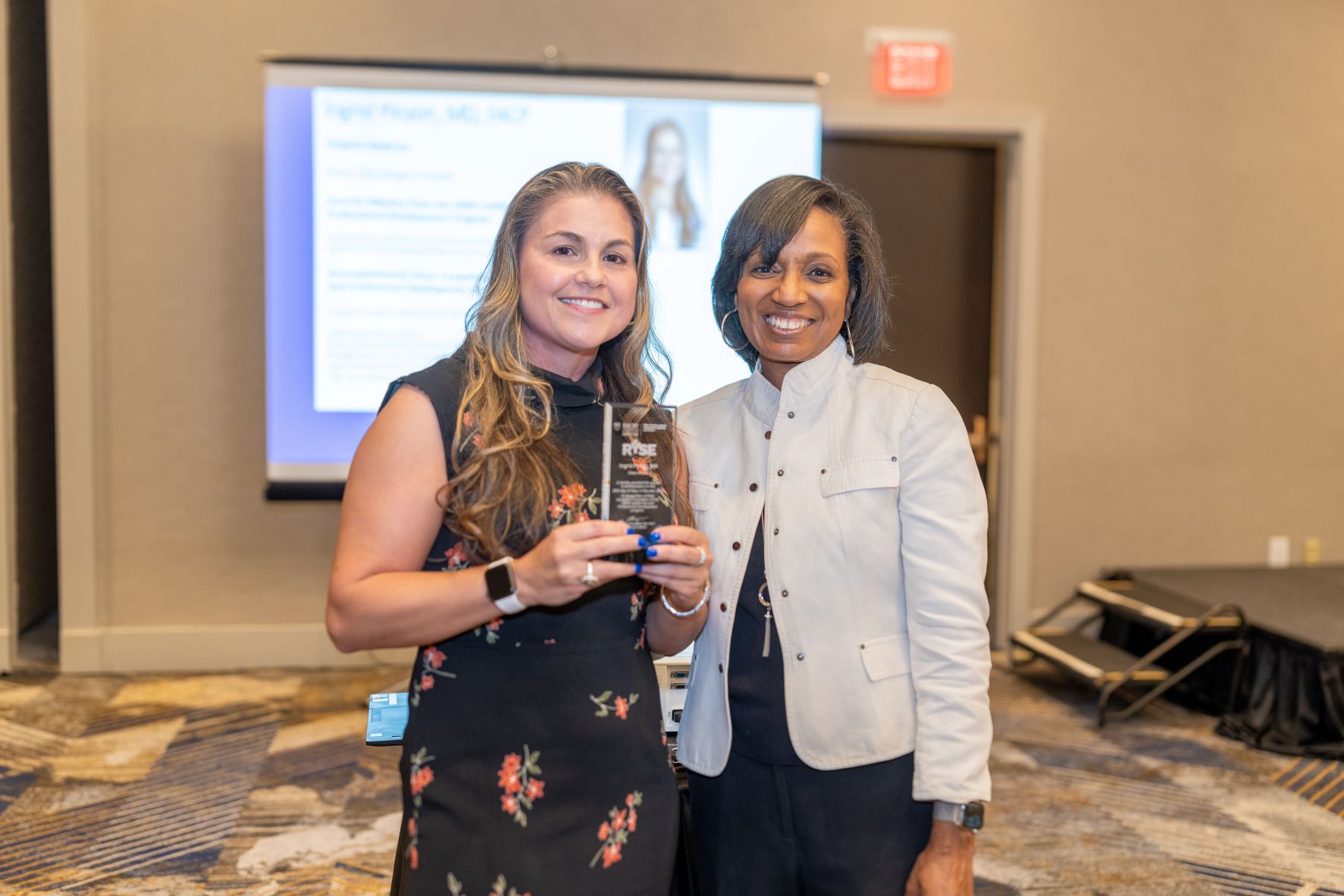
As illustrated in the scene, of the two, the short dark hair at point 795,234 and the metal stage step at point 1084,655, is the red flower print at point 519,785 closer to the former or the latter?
the short dark hair at point 795,234

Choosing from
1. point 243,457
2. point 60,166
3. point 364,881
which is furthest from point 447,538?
point 60,166

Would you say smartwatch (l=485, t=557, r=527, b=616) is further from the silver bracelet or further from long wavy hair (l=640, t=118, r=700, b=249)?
long wavy hair (l=640, t=118, r=700, b=249)

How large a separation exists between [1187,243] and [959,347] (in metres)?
1.11

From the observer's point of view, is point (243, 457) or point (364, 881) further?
point (243, 457)

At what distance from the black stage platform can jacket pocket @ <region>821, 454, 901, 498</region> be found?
2.86 m

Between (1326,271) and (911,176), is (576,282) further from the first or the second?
Result: (1326,271)

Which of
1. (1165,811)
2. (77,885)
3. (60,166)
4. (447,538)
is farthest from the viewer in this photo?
(60,166)

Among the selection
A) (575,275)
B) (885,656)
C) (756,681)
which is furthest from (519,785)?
(575,275)

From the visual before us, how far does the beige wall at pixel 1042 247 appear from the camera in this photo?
13.1 feet

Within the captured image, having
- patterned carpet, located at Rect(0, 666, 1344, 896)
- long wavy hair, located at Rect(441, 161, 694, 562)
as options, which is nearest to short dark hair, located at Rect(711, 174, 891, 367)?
long wavy hair, located at Rect(441, 161, 694, 562)

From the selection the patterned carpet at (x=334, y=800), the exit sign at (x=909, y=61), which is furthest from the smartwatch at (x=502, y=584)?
the exit sign at (x=909, y=61)

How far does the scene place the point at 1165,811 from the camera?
2.94 metres

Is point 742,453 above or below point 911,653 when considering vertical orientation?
→ above

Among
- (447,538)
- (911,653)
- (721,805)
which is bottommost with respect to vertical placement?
(721,805)
